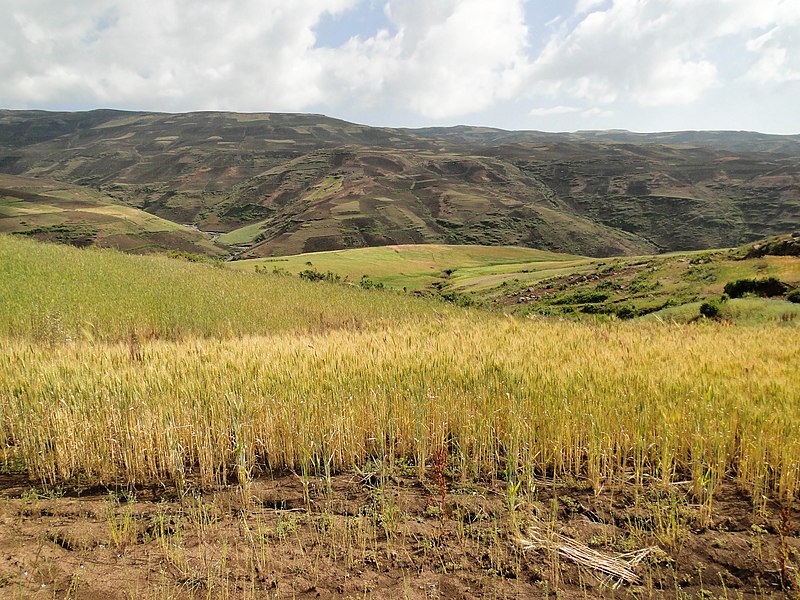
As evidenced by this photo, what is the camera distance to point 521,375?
18.0 feet

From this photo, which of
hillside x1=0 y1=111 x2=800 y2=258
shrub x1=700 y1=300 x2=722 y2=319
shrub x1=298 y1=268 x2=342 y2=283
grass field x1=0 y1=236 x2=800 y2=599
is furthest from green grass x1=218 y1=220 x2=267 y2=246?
grass field x1=0 y1=236 x2=800 y2=599

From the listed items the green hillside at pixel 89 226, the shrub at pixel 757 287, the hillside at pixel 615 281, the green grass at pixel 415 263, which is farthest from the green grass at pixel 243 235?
the shrub at pixel 757 287

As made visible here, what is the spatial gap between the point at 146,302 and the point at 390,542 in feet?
50.5

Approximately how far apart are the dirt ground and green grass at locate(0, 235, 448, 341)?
28.2 ft

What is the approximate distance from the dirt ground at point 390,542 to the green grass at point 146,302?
28.2 ft

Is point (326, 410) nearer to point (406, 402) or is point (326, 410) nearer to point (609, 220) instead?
point (406, 402)

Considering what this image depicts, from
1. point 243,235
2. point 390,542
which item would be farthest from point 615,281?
point 243,235

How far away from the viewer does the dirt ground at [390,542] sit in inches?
112

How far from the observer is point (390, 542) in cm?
326

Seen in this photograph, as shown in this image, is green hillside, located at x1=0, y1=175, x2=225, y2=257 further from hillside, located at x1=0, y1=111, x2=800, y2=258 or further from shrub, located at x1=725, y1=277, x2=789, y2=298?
shrub, located at x1=725, y1=277, x2=789, y2=298

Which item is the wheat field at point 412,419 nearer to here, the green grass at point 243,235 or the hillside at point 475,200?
the hillside at point 475,200

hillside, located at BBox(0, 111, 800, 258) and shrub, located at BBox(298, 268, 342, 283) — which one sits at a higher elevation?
hillside, located at BBox(0, 111, 800, 258)

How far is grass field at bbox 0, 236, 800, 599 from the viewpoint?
9.82 feet

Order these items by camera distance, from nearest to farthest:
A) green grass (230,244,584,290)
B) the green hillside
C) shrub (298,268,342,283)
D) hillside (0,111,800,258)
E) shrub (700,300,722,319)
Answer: shrub (700,300,722,319) < shrub (298,268,342,283) < green grass (230,244,584,290) < the green hillside < hillside (0,111,800,258)
